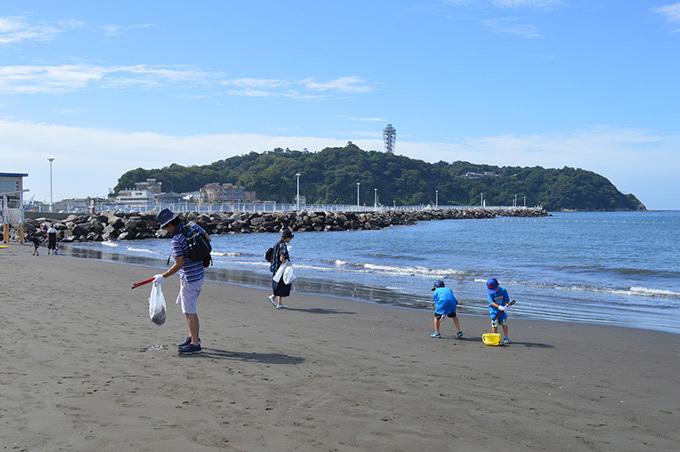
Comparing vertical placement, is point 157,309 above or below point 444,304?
above

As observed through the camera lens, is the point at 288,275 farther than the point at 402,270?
No

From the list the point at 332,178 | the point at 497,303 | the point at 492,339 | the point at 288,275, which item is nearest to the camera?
the point at 492,339

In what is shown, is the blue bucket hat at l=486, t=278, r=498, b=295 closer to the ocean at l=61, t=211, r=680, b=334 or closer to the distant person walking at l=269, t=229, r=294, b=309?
the ocean at l=61, t=211, r=680, b=334

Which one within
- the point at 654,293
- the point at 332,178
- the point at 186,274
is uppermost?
the point at 332,178

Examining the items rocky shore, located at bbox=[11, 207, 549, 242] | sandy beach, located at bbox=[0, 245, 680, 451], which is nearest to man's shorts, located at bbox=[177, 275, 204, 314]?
sandy beach, located at bbox=[0, 245, 680, 451]

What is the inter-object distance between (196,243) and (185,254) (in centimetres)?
19

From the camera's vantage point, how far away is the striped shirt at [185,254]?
6.55 metres

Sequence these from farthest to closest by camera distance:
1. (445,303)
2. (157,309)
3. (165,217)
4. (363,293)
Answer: (363,293) < (445,303) < (157,309) < (165,217)

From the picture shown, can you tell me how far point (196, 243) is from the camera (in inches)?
258

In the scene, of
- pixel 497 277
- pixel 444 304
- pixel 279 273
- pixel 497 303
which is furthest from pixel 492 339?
pixel 497 277

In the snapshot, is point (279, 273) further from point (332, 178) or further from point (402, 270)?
point (332, 178)

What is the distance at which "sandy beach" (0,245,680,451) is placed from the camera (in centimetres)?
424

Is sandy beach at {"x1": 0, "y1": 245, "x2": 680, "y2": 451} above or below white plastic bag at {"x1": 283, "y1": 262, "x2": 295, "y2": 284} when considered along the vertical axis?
below

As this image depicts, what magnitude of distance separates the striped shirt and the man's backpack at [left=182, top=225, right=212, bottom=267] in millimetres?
38
